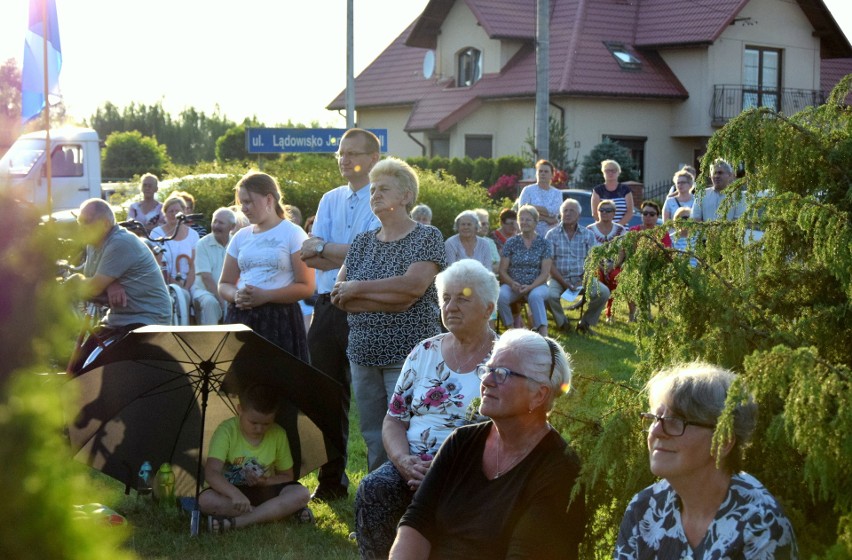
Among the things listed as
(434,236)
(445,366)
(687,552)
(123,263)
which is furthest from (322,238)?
(687,552)

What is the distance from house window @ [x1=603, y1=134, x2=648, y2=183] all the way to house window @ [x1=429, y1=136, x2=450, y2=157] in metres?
6.58

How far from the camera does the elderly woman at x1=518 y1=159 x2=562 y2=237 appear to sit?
1741cm

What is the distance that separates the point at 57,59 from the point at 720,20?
29.1 meters

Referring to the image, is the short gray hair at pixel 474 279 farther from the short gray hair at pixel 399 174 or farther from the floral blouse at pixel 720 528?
the floral blouse at pixel 720 528

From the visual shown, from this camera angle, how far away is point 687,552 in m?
3.40

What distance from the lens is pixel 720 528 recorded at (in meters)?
3.31

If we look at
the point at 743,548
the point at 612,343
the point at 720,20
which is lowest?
the point at 612,343

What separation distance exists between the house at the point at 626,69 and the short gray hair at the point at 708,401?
33505mm

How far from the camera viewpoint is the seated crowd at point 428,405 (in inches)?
133

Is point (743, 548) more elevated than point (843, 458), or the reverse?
point (843, 458)

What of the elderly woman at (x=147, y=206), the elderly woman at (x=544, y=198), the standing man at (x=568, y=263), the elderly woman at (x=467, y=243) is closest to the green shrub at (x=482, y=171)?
the elderly woman at (x=544, y=198)

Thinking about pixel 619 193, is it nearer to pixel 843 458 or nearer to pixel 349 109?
pixel 349 109

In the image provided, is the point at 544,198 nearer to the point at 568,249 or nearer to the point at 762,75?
the point at 568,249

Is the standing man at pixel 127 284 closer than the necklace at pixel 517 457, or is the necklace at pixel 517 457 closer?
the necklace at pixel 517 457
